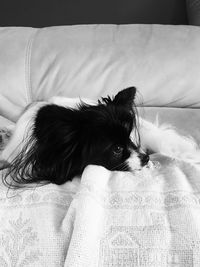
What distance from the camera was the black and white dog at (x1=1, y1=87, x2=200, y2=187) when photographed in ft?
3.92

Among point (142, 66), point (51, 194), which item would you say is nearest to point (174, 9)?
point (142, 66)

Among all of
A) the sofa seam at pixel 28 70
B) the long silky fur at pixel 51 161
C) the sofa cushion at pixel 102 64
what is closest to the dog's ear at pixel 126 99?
the long silky fur at pixel 51 161

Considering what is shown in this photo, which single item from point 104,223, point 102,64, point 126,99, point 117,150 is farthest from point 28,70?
point 104,223

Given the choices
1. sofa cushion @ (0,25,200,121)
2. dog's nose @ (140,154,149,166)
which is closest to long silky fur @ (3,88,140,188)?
dog's nose @ (140,154,149,166)

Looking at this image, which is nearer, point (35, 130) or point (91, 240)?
point (91, 240)

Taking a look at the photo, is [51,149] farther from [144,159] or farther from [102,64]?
[102,64]

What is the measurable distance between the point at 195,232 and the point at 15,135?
0.89 m

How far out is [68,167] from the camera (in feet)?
4.03

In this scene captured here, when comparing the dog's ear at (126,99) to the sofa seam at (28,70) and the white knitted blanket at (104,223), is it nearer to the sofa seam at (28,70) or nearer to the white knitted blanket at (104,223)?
the white knitted blanket at (104,223)

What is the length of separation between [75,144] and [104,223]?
35cm

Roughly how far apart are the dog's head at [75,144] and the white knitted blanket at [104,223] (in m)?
0.09

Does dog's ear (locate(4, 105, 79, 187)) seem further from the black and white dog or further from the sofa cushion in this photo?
the sofa cushion

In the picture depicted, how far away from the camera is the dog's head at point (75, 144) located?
1191 mm

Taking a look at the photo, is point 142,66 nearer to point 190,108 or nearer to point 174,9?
point 190,108
